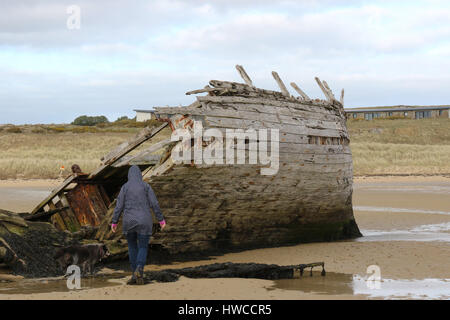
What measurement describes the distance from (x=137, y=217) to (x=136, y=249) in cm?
50

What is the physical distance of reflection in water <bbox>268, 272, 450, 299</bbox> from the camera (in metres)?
7.11

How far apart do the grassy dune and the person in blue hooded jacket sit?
22.3 metres

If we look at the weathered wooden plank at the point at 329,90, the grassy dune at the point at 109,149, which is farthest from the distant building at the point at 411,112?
the weathered wooden plank at the point at 329,90

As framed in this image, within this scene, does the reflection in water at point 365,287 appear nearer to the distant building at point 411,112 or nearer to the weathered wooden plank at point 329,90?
the weathered wooden plank at point 329,90

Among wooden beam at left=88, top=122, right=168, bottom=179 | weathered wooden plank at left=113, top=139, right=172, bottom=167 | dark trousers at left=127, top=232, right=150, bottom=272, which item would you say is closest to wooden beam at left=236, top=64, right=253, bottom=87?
wooden beam at left=88, top=122, right=168, bottom=179

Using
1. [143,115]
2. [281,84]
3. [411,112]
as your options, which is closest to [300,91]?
[281,84]

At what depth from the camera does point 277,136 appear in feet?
32.2

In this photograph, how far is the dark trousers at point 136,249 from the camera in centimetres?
728

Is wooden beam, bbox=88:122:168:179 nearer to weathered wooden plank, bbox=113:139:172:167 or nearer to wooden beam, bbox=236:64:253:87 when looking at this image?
weathered wooden plank, bbox=113:139:172:167

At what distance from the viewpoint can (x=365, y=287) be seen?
297 inches

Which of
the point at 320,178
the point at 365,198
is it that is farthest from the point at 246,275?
the point at 365,198
